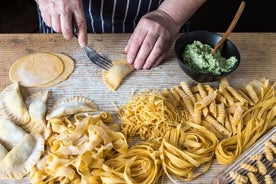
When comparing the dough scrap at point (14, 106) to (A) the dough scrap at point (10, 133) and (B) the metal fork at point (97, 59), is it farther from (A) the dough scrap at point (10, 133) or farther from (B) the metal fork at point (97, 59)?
(B) the metal fork at point (97, 59)

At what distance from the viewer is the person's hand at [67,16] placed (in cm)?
171

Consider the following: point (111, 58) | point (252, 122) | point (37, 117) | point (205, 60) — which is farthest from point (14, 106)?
point (252, 122)

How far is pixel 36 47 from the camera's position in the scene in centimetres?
194

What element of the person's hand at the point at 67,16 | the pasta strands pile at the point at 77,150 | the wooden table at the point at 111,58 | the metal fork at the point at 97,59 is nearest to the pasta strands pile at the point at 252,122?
the wooden table at the point at 111,58

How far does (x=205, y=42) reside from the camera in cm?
191

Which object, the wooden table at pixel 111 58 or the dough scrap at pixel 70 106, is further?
the wooden table at pixel 111 58

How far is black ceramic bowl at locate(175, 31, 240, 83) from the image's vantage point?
5.81 ft

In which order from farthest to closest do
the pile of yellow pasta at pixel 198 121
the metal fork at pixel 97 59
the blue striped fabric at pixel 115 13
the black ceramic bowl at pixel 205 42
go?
the blue striped fabric at pixel 115 13
the metal fork at pixel 97 59
the black ceramic bowl at pixel 205 42
the pile of yellow pasta at pixel 198 121

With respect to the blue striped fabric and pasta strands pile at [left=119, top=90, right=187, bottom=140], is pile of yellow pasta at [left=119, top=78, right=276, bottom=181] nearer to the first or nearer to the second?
pasta strands pile at [left=119, top=90, right=187, bottom=140]

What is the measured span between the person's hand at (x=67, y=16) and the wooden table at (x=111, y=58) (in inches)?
7.7

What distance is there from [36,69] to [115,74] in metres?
0.36

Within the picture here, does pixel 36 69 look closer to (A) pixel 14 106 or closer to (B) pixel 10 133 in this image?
(A) pixel 14 106

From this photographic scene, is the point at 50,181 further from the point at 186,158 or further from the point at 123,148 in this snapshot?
the point at 186,158

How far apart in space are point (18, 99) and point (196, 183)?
0.81 meters
